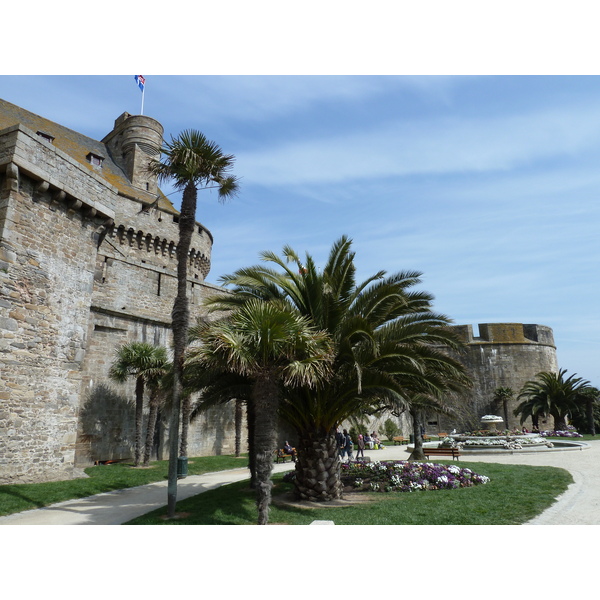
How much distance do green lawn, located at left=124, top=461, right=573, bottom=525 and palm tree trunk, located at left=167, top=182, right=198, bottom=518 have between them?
0.89 metres

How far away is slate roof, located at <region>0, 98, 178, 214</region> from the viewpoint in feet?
81.6

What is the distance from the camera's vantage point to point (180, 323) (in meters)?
9.13

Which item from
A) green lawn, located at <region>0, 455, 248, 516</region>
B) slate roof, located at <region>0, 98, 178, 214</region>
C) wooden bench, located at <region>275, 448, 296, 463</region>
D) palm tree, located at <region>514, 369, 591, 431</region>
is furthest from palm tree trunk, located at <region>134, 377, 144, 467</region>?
palm tree, located at <region>514, 369, 591, 431</region>

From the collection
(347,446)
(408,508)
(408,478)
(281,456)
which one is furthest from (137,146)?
(408,508)

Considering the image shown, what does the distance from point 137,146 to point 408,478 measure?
29788 mm

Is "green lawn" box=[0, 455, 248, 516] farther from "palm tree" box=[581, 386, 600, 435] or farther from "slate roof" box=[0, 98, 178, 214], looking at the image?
"palm tree" box=[581, 386, 600, 435]

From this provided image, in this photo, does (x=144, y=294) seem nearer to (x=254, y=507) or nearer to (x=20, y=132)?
(x=20, y=132)

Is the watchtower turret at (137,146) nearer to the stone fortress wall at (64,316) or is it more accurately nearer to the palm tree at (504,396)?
the stone fortress wall at (64,316)

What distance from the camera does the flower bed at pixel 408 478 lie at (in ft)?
34.7

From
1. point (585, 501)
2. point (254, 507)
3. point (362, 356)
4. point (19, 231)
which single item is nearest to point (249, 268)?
point (362, 356)

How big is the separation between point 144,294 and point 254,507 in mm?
13693

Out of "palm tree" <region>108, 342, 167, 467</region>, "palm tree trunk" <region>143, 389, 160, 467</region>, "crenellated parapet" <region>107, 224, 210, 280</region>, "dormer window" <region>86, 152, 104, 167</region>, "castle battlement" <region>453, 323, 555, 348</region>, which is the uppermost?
"dormer window" <region>86, 152, 104, 167</region>

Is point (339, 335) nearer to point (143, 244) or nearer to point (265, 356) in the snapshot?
point (265, 356)

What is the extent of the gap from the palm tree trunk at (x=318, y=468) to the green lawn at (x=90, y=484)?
17.1ft
